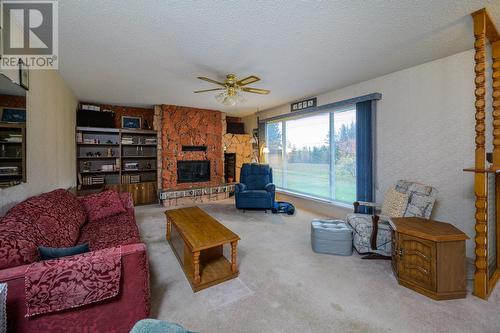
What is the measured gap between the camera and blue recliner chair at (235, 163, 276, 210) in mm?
4348

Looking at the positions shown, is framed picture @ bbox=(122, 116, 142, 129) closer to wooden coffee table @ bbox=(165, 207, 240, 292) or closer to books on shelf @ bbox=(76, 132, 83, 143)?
books on shelf @ bbox=(76, 132, 83, 143)

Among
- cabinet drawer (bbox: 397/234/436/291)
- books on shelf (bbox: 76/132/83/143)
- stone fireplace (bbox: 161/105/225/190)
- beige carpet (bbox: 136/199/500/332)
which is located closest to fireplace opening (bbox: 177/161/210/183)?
stone fireplace (bbox: 161/105/225/190)

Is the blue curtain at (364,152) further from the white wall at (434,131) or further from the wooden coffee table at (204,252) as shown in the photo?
the wooden coffee table at (204,252)

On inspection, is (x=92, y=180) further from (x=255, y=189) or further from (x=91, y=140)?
(x=255, y=189)

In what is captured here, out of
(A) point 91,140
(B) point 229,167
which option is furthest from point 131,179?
(B) point 229,167

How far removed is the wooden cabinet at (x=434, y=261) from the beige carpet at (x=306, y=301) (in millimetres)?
87

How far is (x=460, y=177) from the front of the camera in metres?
2.56

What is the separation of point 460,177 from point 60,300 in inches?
159

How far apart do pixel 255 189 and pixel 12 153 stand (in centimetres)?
388

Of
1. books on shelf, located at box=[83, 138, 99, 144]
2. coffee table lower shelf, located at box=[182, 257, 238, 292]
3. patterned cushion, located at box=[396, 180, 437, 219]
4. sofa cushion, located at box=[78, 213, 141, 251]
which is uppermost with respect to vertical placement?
books on shelf, located at box=[83, 138, 99, 144]

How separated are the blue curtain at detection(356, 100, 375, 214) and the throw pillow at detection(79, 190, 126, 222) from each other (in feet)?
12.5

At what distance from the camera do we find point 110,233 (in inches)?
85.7

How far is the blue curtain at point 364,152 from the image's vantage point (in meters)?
3.44

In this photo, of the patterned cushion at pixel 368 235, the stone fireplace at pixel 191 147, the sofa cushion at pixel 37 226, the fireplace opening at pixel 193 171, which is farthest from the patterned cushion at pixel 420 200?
the fireplace opening at pixel 193 171
